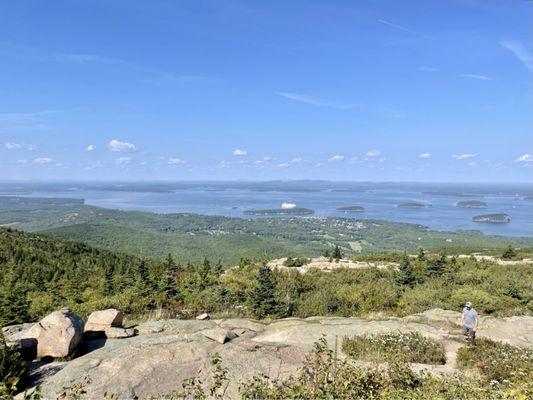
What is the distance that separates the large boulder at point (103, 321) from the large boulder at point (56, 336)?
185cm

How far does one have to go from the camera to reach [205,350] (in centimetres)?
1119

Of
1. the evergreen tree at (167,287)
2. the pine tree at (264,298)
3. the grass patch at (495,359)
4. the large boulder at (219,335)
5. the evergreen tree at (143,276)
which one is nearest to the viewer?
the grass patch at (495,359)

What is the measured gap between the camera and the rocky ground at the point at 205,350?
9.16 meters

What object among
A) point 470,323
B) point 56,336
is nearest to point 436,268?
point 470,323

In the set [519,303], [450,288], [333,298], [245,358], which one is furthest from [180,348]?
[450,288]

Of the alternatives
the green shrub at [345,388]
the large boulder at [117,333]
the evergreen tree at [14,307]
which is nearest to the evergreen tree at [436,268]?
the green shrub at [345,388]

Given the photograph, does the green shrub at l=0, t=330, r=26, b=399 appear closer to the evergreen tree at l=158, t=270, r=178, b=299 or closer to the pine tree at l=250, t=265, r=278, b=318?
the pine tree at l=250, t=265, r=278, b=318

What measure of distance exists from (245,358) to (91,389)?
4303 mm

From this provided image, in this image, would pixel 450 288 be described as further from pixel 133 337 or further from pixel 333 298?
pixel 133 337

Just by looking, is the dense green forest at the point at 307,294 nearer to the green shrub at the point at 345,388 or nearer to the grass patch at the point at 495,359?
the grass patch at the point at 495,359

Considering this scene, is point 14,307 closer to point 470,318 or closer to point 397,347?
point 397,347

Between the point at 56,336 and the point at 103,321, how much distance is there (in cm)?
261

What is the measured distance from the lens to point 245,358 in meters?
10.8

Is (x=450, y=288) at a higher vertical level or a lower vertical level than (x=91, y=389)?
lower
